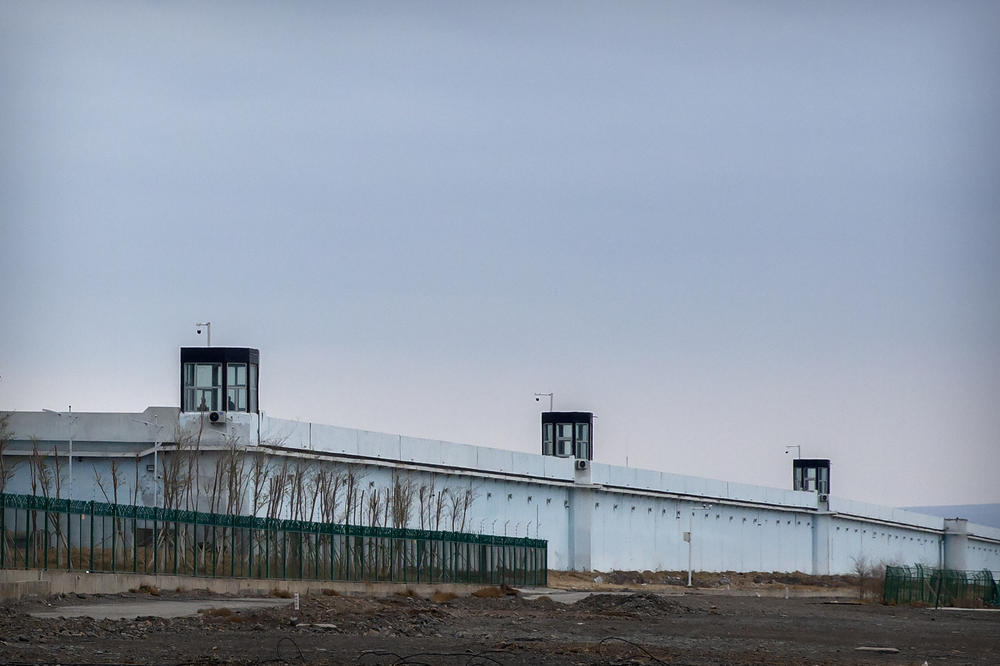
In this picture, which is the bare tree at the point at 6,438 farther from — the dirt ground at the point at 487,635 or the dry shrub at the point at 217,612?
the dry shrub at the point at 217,612

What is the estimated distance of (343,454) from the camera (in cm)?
6894

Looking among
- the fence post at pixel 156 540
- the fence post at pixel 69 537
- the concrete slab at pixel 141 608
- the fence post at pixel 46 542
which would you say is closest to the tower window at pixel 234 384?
the fence post at pixel 156 540

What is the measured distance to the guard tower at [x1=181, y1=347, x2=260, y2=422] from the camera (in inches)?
2579

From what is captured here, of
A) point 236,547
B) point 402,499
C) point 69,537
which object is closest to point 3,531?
point 69,537

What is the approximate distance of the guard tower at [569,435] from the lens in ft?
322

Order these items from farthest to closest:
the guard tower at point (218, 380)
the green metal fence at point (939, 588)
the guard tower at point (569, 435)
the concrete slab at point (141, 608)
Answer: the guard tower at point (569, 435), the guard tower at point (218, 380), the green metal fence at point (939, 588), the concrete slab at point (141, 608)

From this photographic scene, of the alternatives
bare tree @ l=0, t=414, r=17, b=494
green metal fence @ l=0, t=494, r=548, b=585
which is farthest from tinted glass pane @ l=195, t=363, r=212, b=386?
green metal fence @ l=0, t=494, r=548, b=585

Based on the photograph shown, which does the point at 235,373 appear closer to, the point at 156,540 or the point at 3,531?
the point at 156,540

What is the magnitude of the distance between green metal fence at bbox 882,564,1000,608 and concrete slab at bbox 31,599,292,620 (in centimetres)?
3144

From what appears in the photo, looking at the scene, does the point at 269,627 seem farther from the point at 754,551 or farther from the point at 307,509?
the point at 754,551

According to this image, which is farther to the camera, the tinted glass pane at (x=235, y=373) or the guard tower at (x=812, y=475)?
the guard tower at (x=812, y=475)

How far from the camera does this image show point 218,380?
215 feet

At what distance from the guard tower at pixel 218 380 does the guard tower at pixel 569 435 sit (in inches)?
1385

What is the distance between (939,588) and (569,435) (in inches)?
1488
